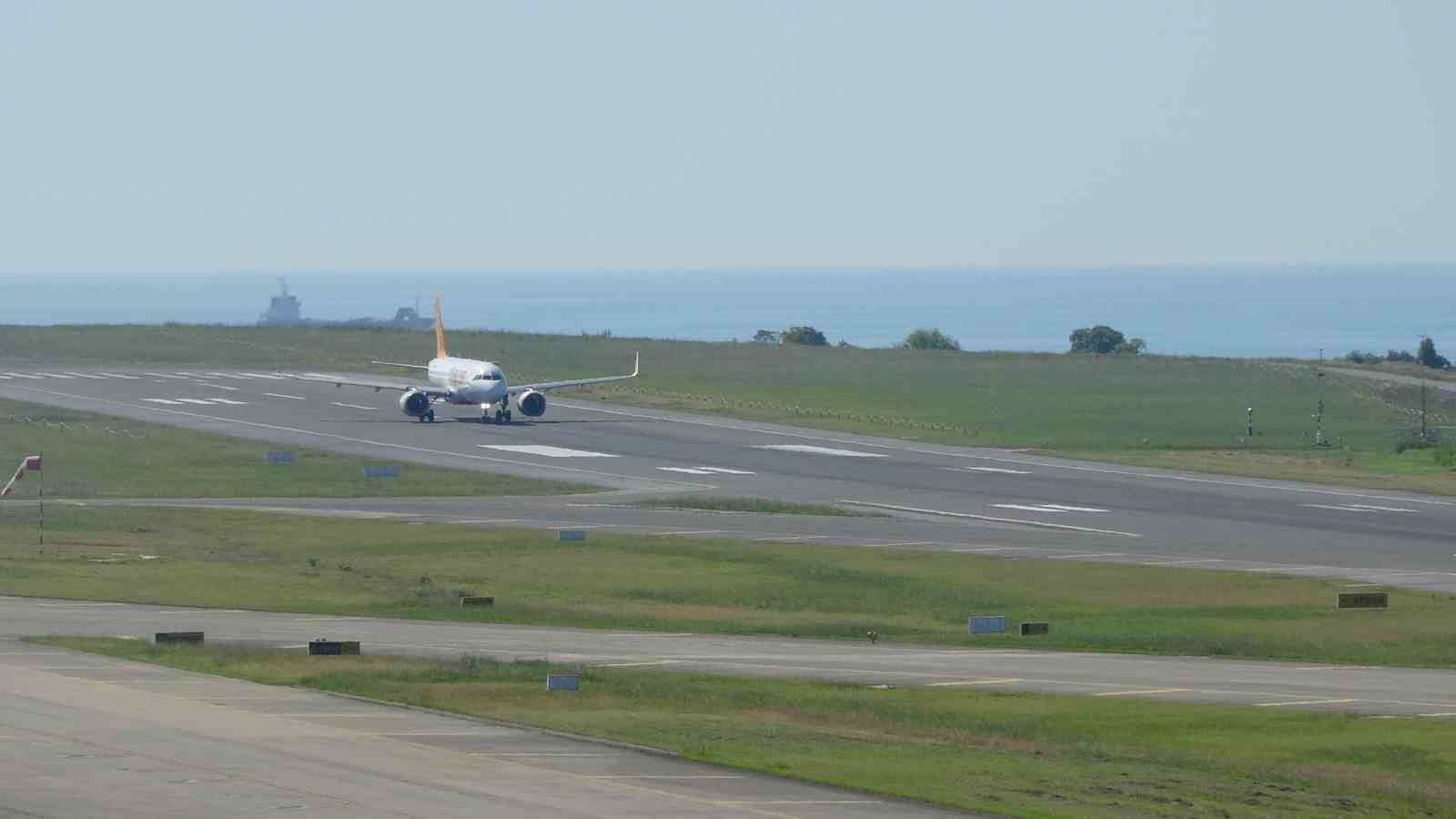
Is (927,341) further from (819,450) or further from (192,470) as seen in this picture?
(192,470)

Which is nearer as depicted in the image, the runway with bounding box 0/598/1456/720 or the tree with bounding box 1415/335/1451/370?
the runway with bounding box 0/598/1456/720

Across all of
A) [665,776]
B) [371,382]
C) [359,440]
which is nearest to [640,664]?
[665,776]

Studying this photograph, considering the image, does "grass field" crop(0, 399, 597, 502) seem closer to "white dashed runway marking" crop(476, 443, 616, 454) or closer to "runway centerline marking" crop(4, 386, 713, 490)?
"runway centerline marking" crop(4, 386, 713, 490)

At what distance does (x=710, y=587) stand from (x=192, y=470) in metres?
38.5

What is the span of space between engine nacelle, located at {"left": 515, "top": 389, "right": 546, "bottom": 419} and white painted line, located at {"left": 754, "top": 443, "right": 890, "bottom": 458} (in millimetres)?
14420

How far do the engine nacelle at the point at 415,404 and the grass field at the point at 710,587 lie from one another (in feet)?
125

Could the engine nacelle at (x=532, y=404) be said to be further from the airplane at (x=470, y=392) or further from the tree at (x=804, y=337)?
the tree at (x=804, y=337)

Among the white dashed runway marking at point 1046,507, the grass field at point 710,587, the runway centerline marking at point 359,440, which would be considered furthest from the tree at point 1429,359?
the grass field at point 710,587

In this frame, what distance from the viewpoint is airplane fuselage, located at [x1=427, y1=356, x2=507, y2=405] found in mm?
103250

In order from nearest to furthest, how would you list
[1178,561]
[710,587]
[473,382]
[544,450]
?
[710,587], [1178,561], [544,450], [473,382]

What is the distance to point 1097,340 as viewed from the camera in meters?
180

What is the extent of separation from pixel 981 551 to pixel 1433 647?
1937cm

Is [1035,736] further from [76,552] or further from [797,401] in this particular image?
[797,401]

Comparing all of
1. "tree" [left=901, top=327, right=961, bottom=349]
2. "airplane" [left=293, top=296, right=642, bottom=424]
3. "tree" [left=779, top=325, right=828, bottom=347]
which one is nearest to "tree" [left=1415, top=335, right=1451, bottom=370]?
"tree" [left=901, top=327, right=961, bottom=349]
